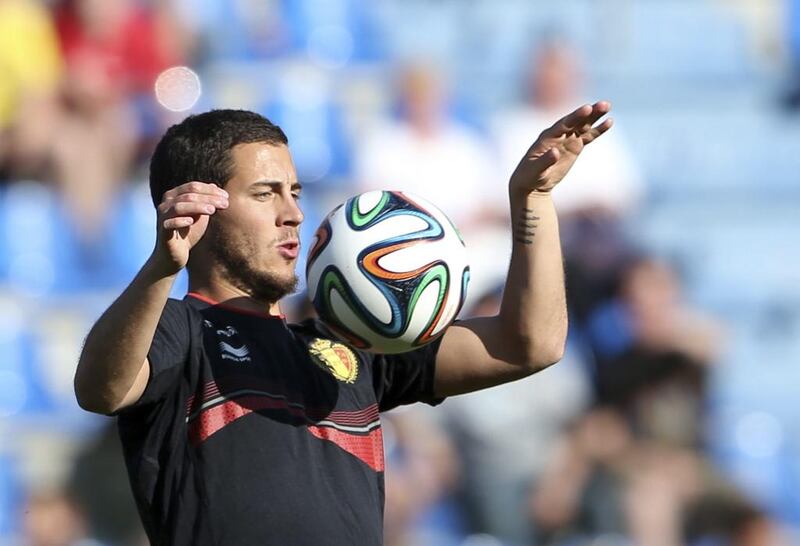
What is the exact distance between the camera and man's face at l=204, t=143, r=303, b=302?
375 centimetres

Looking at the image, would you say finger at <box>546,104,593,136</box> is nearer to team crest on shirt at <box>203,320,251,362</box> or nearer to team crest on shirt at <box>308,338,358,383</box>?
team crest on shirt at <box>308,338,358,383</box>

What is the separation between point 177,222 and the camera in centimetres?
324

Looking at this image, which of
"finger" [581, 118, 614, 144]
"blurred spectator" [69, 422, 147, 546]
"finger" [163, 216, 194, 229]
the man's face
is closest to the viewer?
"finger" [163, 216, 194, 229]

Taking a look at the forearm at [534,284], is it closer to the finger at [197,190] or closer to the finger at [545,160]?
the finger at [545,160]

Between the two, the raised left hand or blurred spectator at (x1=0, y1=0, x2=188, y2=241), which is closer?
the raised left hand

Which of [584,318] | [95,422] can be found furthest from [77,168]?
[584,318]

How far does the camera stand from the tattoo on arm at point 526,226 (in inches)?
158

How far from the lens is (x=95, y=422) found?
8.06 meters

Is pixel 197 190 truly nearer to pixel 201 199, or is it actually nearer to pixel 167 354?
pixel 201 199

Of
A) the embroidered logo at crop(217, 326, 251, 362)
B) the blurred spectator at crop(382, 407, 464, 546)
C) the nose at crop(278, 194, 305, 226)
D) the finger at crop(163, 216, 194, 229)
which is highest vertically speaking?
the finger at crop(163, 216, 194, 229)

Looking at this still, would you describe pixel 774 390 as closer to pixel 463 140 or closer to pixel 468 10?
pixel 463 140

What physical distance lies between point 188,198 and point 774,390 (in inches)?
293

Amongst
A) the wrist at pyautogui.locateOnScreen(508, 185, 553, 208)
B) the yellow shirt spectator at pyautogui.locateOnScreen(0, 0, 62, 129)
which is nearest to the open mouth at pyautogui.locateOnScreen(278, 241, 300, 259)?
the wrist at pyautogui.locateOnScreen(508, 185, 553, 208)

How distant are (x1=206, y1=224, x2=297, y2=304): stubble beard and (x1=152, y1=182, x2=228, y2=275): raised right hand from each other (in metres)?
0.45
